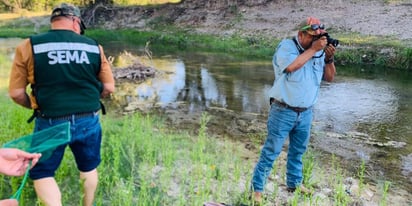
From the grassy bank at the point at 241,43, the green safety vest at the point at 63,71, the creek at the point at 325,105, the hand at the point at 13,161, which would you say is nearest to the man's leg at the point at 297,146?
the creek at the point at 325,105

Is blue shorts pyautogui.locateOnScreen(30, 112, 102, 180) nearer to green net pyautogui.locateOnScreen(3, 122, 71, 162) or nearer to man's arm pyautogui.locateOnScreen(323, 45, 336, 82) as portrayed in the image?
green net pyautogui.locateOnScreen(3, 122, 71, 162)

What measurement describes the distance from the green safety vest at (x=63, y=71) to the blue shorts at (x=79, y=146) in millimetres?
85

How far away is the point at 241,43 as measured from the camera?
21.2m

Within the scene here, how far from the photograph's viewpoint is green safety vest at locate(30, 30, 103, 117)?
2.92 m

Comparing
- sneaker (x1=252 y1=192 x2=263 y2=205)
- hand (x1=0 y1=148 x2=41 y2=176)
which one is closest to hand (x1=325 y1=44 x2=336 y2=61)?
sneaker (x1=252 y1=192 x2=263 y2=205)

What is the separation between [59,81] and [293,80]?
6.85 feet

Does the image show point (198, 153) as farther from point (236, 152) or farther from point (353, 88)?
point (353, 88)

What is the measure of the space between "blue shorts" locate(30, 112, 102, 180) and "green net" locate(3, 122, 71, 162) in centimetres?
16

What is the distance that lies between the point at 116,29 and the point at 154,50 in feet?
34.6

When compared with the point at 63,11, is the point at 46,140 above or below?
below

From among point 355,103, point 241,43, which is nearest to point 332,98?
point 355,103

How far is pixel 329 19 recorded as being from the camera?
68.9 ft

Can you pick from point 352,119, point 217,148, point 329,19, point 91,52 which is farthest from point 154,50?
point 91,52

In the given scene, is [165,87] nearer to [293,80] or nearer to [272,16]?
[293,80]
